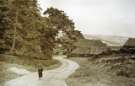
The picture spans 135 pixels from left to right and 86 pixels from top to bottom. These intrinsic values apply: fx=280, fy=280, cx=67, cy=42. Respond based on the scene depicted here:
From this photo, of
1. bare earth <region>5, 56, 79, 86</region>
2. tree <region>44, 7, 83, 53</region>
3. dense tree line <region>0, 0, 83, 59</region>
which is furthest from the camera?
tree <region>44, 7, 83, 53</region>

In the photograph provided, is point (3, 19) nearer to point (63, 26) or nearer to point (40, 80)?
point (40, 80)

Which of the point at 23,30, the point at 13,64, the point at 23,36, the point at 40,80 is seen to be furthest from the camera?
the point at 23,30

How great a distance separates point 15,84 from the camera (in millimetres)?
28031

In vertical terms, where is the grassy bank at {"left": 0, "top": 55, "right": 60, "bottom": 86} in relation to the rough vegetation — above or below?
below

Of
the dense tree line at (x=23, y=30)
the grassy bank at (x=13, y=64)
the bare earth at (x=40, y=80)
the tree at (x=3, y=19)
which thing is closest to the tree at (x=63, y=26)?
the dense tree line at (x=23, y=30)

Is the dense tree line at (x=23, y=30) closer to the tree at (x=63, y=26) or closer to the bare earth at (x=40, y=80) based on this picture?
the tree at (x=63, y=26)

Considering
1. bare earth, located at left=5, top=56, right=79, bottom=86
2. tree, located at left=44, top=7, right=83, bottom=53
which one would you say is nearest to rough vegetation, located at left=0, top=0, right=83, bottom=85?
bare earth, located at left=5, top=56, right=79, bottom=86

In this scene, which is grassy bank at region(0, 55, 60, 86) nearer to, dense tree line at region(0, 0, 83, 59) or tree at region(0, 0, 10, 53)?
dense tree line at region(0, 0, 83, 59)

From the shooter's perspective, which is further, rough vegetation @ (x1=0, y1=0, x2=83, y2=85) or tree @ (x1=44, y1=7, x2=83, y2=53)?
tree @ (x1=44, y1=7, x2=83, y2=53)

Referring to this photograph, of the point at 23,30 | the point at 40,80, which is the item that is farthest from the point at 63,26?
the point at 40,80

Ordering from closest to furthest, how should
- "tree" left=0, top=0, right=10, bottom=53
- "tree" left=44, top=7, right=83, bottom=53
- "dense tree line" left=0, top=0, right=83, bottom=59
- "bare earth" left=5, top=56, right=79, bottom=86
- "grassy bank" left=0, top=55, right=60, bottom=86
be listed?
"bare earth" left=5, top=56, right=79, bottom=86 < "grassy bank" left=0, top=55, right=60, bottom=86 < "tree" left=0, top=0, right=10, bottom=53 < "dense tree line" left=0, top=0, right=83, bottom=59 < "tree" left=44, top=7, right=83, bottom=53

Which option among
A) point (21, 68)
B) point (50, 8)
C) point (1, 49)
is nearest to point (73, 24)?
point (50, 8)

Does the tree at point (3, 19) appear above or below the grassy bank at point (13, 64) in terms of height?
above

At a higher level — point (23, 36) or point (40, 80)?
point (23, 36)
